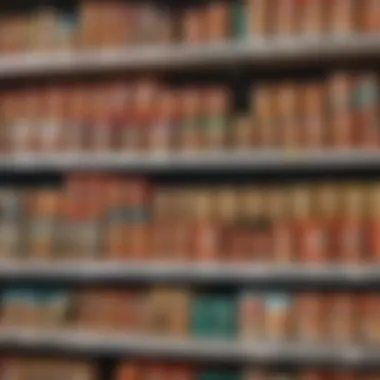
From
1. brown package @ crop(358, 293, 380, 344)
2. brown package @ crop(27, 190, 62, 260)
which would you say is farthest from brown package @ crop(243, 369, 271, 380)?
brown package @ crop(27, 190, 62, 260)

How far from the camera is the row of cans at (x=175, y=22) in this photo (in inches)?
82.9

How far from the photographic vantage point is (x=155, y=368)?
214cm

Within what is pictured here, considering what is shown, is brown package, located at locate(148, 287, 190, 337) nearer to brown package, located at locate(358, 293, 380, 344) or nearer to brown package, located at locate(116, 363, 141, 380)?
brown package, located at locate(116, 363, 141, 380)

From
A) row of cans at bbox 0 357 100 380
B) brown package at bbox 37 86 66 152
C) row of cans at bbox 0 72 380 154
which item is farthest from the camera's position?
brown package at bbox 37 86 66 152

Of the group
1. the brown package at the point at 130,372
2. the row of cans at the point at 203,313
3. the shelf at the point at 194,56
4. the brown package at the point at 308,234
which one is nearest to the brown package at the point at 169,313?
the row of cans at the point at 203,313

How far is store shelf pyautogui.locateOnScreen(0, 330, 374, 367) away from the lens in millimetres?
1987

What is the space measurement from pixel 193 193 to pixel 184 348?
1.34 ft

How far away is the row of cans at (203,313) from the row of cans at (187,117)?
0.39 m

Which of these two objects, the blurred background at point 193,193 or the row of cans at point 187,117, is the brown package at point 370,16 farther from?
the row of cans at point 187,117

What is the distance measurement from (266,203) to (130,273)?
406 mm

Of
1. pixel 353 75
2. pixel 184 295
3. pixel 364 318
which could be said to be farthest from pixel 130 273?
pixel 353 75

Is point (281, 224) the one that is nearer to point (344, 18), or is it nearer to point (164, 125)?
point (164, 125)

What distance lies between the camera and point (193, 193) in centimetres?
219

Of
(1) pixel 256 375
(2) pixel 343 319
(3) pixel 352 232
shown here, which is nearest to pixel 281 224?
(3) pixel 352 232
